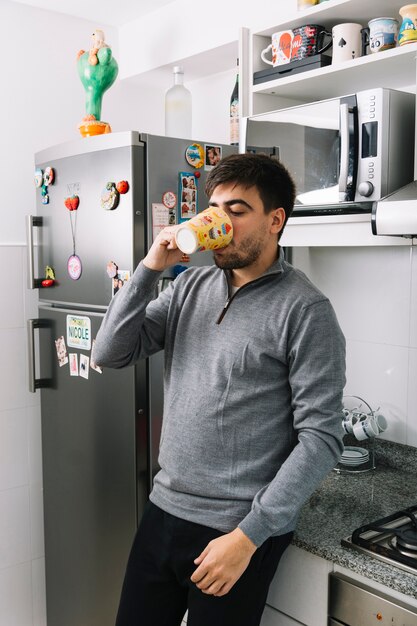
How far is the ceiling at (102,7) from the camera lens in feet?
8.35

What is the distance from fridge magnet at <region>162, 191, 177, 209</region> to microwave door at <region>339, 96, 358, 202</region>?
1.82 ft

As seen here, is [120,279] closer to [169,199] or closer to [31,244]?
[169,199]

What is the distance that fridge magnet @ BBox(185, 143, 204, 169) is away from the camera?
2.04 meters

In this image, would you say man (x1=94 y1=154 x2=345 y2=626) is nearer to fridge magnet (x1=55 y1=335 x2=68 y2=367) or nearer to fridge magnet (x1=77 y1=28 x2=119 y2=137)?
fridge magnet (x1=55 y1=335 x2=68 y2=367)

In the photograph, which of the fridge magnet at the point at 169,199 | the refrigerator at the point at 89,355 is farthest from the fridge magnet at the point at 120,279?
the fridge magnet at the point at 169,199

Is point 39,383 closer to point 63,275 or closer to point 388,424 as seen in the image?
point 63,275

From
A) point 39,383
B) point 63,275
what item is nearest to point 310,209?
point 63,275

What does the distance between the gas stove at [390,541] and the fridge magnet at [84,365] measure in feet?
3.43

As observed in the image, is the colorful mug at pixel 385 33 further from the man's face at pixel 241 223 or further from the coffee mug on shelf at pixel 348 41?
the man's face at pixel 241 223

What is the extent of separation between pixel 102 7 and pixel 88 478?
1766 millimetres

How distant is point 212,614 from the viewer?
1.35m

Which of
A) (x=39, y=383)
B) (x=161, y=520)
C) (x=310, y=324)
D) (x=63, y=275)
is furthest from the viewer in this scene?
(x=39, y=383)

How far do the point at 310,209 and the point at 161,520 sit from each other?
2.83ft

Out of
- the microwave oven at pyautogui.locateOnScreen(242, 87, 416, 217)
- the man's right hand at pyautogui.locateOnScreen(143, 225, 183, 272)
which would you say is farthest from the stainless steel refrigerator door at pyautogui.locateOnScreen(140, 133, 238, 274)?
the man's right hand at pyautogui.locateOnScreen(143, 225, 183, 272)
